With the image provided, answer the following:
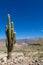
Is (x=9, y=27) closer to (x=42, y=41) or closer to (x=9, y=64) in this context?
(x=9, y=64)

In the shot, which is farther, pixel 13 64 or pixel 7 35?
pixel 7 35

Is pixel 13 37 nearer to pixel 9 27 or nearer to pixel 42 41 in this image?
pixel 9 27

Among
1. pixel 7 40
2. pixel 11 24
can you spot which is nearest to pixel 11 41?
pixel 7 40

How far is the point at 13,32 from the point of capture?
18828 millimetres

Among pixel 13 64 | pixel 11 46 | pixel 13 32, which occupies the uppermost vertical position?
pixel 13 32

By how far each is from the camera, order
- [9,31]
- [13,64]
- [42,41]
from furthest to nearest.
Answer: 1. [42,41]
2. [9,31]
3. [13,64]

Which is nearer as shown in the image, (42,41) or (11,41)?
(11,41)

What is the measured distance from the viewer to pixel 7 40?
1908cm

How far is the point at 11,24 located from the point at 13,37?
48.0 inches

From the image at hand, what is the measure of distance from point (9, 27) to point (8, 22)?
46cm

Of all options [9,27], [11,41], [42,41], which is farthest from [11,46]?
[42,41]

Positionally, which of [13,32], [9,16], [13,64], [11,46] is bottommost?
[13,64]

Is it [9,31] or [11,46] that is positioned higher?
[9,31]

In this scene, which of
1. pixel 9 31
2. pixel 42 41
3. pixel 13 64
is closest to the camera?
pixel 13 64
